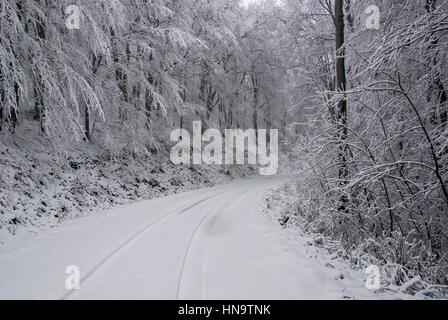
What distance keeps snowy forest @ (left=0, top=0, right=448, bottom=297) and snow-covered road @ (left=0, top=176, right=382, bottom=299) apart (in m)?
1.07

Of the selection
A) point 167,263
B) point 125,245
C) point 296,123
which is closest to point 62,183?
point 125,245

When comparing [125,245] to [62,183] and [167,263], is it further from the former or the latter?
[62,183]

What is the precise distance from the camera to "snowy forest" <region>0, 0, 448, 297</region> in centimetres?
549

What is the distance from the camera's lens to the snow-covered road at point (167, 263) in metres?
4.03

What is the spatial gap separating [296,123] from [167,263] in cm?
461

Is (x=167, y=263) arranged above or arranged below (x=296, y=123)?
below

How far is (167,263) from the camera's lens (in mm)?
4992

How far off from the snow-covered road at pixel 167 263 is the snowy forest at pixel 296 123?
3.50 feet

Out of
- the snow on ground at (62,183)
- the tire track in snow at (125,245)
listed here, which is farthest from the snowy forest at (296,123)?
the tire track in snow at (125,245)

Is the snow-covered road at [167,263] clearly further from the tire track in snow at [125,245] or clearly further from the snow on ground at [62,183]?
the snow on ground at [62,183]

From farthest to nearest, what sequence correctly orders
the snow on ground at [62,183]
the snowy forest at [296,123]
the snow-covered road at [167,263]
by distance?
the snow on ground at [62,183], the snowy forest at [296,123], the snow-covered road at [167,263]

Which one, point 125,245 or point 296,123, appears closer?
point 125,245
